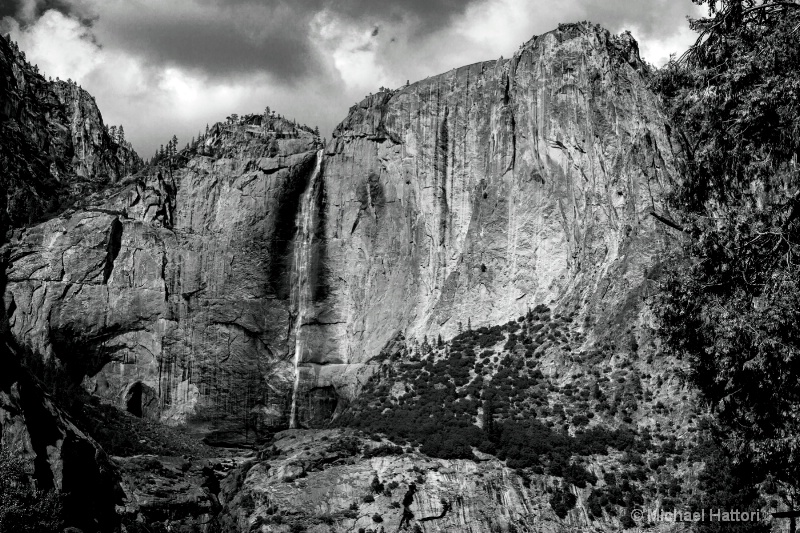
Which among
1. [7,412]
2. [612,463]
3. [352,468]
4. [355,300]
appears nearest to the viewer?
[7,412]

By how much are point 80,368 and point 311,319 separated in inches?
817

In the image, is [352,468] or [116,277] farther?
[116,277]

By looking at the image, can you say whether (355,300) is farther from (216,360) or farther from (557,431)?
(557,431)

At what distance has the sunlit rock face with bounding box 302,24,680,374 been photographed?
220 feet

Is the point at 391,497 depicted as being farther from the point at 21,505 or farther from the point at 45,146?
the point at 45,146

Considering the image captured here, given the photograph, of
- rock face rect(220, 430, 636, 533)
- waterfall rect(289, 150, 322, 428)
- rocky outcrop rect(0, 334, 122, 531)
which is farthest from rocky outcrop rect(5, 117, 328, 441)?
rocky outcrop rect(0, 334, 122, 531)

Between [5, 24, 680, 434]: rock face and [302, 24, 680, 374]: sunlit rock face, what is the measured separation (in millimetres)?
167

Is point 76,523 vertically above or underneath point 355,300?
underneath

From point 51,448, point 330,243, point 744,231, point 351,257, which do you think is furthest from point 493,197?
point 744,231

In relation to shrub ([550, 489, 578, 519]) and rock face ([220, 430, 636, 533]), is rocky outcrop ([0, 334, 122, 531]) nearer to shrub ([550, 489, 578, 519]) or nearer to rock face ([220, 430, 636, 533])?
rock face ([220, 430, 636, 533])

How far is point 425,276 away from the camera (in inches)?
3022

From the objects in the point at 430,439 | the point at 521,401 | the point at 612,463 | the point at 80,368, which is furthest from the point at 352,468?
the point at 80,368

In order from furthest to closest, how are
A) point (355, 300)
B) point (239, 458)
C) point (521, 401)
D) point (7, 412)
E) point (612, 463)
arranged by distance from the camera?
1. point (355, 300)
2. point (239, 458)
3. point (521, 401)
4. point (612, 463)
5. point (7, 412)

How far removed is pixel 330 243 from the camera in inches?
3219
